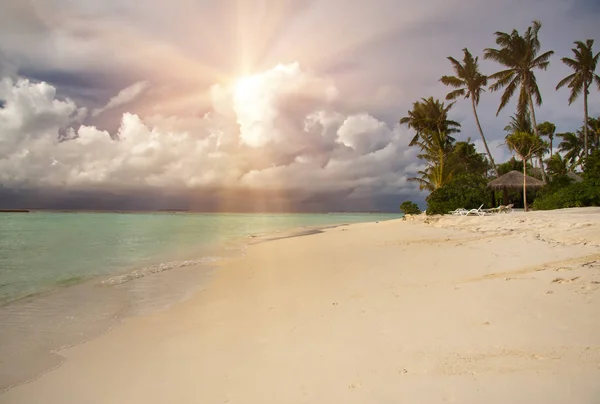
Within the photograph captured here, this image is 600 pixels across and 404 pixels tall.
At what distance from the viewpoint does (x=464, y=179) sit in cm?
3177

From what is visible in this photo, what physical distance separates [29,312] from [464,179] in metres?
33.2

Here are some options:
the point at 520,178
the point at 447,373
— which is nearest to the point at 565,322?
the point at 447,373

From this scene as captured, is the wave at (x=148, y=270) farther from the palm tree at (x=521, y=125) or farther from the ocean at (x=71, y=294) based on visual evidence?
the palm tree at (x=521, y=125)

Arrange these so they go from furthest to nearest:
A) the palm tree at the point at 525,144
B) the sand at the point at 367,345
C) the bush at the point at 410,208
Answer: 1. the bush at the point at 410,208
2. the palm tree at the point at 525,144
3. the sand at the point at 367,345

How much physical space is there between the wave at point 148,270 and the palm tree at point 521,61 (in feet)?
107

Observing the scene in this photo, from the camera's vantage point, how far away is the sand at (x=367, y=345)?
2.93 meters

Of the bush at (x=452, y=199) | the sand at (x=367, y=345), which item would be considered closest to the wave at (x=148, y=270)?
the sand at (x=367, y=345)

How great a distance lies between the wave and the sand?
152 inches

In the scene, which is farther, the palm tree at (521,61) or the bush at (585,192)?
the palm tree at (521,61)

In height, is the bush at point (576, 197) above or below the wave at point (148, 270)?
above

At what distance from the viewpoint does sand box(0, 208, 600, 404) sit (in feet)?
9.62

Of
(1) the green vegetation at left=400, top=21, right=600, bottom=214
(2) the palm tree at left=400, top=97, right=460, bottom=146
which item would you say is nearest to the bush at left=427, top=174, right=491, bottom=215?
(1) the green vegetation at left=400, top=21, right=600, bottom=214

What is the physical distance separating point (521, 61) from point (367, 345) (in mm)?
37522

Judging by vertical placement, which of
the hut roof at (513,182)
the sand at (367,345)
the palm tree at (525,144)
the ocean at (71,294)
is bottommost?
the ocean at (71,294)
